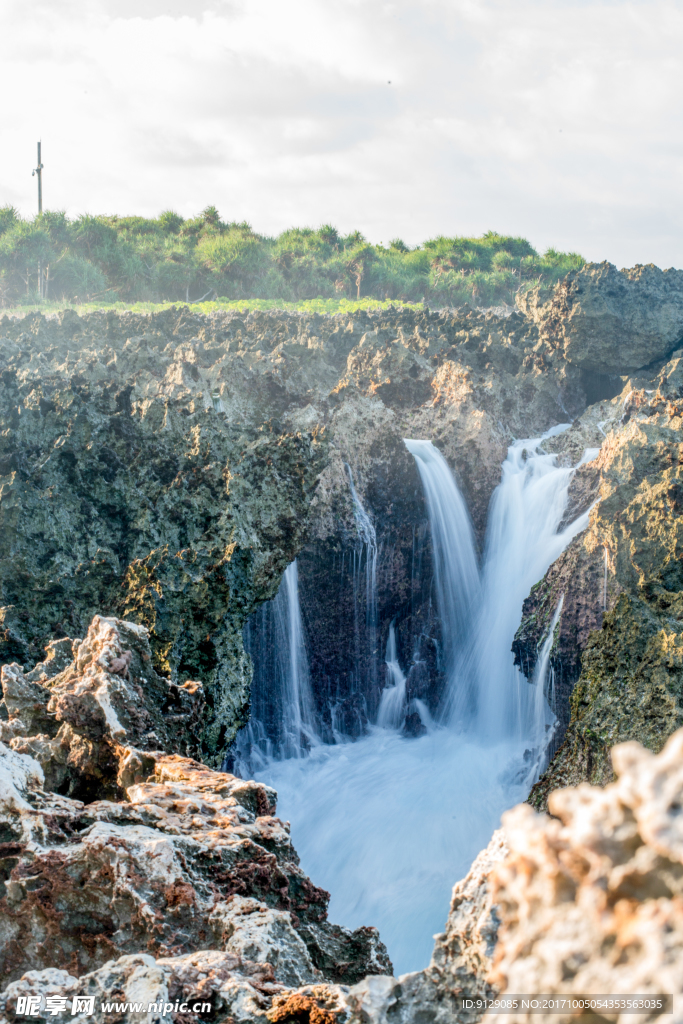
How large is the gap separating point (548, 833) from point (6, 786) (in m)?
2.68

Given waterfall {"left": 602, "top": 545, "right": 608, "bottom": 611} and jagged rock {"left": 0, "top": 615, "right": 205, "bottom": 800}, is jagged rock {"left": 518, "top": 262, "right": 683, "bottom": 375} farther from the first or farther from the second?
jagged rock {"left": 0, "top": 615, "right": 205, "bottom": 800}

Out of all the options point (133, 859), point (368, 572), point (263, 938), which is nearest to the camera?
point (263, 938)

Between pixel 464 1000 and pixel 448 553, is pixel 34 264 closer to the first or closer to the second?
pixel 448 553

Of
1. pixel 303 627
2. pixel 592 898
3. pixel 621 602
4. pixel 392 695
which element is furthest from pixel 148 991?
pixel 392 695

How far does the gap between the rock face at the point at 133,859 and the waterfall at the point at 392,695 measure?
6448 millimetres

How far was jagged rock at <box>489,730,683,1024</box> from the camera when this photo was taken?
3.14 ft

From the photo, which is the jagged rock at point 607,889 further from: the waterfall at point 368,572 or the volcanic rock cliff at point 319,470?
the waterfall at point 368,572

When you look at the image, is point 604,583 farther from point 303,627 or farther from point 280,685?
point 280,685

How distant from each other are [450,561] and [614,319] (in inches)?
293

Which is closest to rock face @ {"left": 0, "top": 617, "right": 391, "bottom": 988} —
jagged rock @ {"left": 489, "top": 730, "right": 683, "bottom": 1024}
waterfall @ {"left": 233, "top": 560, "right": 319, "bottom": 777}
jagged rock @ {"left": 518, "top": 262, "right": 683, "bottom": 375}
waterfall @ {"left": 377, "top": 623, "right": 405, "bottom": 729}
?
jagged rock @ {"left": 489, "top": 730, "right": 683, "bottom": 1024}

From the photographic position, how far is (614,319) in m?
15.2

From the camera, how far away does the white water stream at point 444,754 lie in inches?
284

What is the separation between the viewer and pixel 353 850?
7.69 meters

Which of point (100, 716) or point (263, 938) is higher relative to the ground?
point (100, 716)
